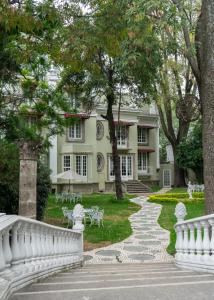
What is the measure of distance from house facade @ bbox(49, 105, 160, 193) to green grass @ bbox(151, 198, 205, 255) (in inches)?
395

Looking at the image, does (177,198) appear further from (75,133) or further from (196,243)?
(196,243)

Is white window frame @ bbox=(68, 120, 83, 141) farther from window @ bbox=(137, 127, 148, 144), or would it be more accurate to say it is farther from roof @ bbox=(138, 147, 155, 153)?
window @ bbox=(137, 127, 148, 144)

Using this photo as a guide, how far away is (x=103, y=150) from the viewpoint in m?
36.6

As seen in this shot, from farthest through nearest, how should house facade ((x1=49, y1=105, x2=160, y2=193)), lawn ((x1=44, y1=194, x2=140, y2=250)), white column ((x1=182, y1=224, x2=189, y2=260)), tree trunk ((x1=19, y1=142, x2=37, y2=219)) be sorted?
1. house facade ((x1=49, y1=105, x2=160, y2=193))
2. lawn ((x1=44, y1=194, x2=140, y2=250))
3. tree trunk ((x1=19, y1=142, x2=37, y2=219))
4. white column ((x1=182, y1=224, x2=189, y2=260))

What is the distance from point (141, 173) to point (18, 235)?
117 ft

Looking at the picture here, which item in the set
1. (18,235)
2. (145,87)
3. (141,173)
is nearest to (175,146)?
(141,173)

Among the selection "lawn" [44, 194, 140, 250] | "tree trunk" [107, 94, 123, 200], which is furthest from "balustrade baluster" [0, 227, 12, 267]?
"tree trunk" [107, 94, 123, 200]

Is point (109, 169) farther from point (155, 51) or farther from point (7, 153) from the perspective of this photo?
point (155, 51)

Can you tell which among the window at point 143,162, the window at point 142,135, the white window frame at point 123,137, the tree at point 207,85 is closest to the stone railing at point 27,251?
the tree at point 207,85

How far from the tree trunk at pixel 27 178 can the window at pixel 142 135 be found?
30.6 metres

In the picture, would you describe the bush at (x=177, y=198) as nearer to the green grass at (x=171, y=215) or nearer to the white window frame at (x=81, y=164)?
the green grass at (x=171, y=215)

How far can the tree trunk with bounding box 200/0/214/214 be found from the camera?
29.3 feet

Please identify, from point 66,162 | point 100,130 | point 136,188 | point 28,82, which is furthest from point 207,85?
point 100,130

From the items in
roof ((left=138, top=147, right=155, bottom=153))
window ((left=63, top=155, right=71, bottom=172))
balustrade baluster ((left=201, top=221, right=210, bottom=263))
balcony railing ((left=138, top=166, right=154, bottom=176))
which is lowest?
balustrade baluster ((left=201, top=221, right=210, bottom=263))
